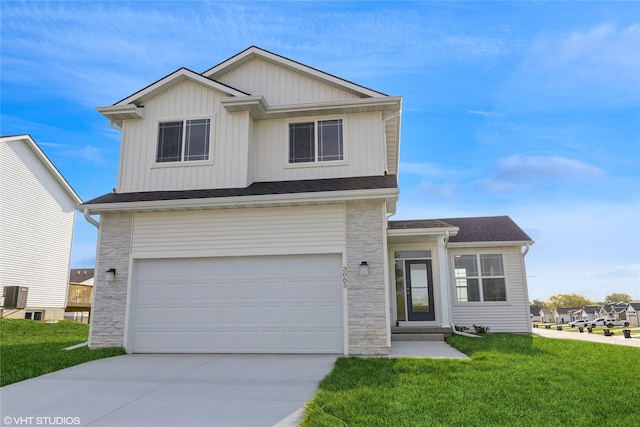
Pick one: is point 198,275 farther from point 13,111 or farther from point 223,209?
point 13,111

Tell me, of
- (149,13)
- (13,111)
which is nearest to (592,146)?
(149,13)

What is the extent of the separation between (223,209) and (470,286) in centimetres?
933

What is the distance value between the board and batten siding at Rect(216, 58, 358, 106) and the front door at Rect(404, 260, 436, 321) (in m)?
5.84

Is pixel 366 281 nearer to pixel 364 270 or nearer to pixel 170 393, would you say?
pixel 364 270

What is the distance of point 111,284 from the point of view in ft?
33.0

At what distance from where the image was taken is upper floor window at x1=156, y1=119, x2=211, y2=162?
1105cm

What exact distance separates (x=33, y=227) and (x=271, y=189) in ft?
53.3

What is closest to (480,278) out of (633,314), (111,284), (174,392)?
(111,284)

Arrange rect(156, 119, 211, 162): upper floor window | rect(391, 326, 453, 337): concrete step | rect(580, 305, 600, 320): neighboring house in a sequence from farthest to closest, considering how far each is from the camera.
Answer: rect(580, 305, 600, 320): neighboring house < rect(391, 326, 453, 337): concrete step < rect(156, 119, 211, 162): upper floor window

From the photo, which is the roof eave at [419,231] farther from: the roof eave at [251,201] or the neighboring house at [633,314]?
the neighboring house at [633,314]

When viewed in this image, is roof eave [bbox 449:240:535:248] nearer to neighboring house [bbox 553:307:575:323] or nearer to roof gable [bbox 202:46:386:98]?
roof gable [bbox 202:46:386:98]

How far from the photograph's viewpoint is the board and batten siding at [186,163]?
424 inches

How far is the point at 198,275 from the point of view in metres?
9.98

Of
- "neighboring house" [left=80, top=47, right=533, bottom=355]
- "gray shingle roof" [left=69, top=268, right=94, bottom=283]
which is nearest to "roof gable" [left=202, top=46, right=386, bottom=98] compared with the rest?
"neighboring house" [left=80, top=47, right=533, bottom=355]
